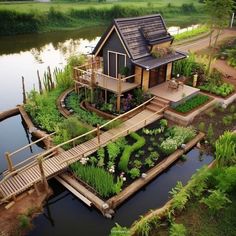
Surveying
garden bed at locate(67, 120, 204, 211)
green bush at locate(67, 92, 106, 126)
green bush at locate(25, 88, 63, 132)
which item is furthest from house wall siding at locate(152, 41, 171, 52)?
green bush at locate(25, 88, 63, 132)

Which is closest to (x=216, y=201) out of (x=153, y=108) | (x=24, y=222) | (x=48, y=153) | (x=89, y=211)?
(x=89, y=211)

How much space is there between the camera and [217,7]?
80.5 feet

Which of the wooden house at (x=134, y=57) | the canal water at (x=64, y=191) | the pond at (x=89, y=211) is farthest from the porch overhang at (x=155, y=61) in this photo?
the pond at (x=89, y=211)

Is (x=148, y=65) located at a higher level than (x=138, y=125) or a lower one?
higher

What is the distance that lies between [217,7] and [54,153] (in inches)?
734

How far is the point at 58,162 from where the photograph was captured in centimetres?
1582

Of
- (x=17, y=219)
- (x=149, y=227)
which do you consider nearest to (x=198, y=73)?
(x=149, y=227)

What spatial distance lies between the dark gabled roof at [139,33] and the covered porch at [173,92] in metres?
2.92

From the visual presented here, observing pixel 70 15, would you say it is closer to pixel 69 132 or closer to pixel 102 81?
pixel 102 81

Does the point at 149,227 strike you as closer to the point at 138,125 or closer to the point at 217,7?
the point at 138,125

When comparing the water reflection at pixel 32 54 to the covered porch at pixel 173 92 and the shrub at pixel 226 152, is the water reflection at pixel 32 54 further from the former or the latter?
the shrub at pixel 226 152

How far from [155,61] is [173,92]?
9.48 feet

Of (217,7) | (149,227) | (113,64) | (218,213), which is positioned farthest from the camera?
(217,7)

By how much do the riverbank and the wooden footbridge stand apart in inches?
1346
